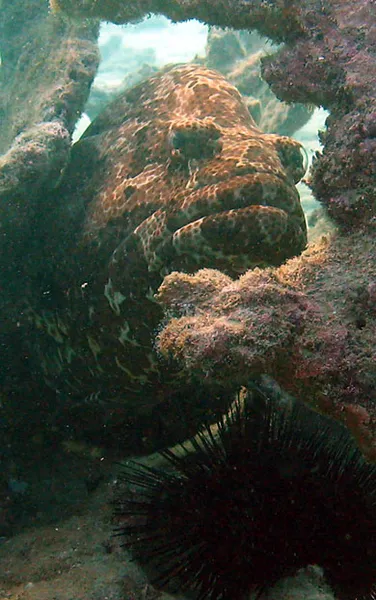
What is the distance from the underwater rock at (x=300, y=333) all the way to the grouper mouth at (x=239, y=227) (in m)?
0.70

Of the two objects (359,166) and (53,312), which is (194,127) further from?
(53,312)

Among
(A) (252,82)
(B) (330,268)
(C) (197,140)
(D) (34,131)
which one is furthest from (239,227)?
(A) (252,82)

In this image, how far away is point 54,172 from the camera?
5141mm

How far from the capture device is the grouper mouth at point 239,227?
3.58 m

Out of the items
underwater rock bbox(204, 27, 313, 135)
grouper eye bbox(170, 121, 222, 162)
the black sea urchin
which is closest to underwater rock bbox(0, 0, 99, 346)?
grouper eye bbox(170, 121, 222, 162)

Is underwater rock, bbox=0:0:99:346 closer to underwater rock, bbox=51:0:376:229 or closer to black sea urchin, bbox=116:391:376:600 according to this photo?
underwater rock, bbox=51:0:376:229

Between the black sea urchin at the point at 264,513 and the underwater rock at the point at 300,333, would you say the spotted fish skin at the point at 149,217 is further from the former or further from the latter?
the black sea urchin at the point at 264,513

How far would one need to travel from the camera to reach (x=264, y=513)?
258 centimetres

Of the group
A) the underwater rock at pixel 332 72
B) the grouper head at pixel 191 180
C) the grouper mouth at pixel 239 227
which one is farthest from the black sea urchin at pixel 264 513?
the underwater rock at pixel 332 72

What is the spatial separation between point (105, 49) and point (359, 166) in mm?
44512

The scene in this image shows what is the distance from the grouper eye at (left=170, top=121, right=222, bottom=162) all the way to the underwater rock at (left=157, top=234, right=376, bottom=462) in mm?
1853

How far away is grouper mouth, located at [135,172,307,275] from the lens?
3.58m

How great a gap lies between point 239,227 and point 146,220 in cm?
113

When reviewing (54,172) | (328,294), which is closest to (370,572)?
(328,294)
